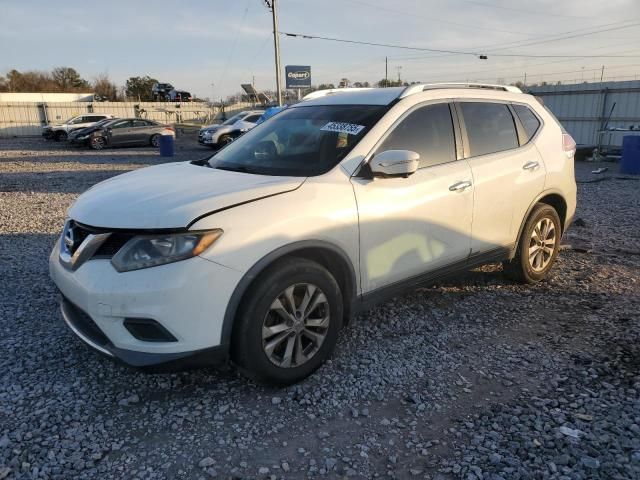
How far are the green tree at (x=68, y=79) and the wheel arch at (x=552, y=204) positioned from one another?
69.3 m

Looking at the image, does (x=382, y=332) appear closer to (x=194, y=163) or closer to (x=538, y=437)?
(x=538, y=437)

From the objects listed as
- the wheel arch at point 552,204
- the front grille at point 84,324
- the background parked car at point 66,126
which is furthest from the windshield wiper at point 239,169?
the background parked car at point 66,126

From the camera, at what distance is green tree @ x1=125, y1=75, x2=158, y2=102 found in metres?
62.9

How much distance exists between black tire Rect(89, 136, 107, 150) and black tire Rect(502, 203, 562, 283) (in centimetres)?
2201

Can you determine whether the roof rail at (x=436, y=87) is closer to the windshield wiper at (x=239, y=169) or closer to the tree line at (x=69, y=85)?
the windshield wiper at (x=239, y=169)

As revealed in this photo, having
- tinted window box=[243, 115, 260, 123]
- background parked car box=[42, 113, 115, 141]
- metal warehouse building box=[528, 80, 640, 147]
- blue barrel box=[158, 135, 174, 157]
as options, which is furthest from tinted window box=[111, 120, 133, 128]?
metal warehouse building box=[528, 80, 640, 147]

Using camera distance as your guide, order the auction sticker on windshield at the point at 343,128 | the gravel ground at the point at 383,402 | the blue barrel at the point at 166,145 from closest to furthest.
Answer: the gravel ground at the point at 383,402 → the auction sticker on windshield at the point at 343,128 → the blue barrel at the point at 166,145

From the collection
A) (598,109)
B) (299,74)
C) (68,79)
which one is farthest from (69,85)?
(598,109)

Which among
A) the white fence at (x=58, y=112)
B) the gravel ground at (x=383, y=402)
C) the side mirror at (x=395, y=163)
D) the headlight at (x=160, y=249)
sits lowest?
the gravel ground at (x=383, y=402)

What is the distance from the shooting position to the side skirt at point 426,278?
11.2 feet

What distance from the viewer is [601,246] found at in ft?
20.5

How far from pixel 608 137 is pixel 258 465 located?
60.4 feet

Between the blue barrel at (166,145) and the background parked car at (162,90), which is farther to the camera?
the background parked car at (162,90)

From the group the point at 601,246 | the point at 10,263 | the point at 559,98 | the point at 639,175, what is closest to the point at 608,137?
the point at 559,98
